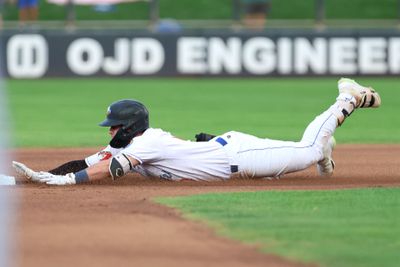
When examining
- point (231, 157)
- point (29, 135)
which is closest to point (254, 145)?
point (231, 157)

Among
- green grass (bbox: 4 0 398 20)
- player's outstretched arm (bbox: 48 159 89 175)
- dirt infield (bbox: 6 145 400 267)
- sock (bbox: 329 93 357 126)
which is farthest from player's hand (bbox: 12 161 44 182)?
green grass (bbox: 4 0 398 20)

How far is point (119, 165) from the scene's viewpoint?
9695 mm

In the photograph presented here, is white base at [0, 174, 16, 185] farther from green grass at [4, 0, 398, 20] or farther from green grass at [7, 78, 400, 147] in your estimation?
green grass at [4, 0, 398, 20]

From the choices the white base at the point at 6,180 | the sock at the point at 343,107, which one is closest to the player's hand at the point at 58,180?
the white base at the point at 6,180

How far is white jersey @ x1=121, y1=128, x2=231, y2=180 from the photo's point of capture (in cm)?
983

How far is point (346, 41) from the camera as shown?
88.7ft

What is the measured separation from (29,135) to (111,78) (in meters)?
10.6

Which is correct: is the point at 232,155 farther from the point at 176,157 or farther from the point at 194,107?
the point at 194,107

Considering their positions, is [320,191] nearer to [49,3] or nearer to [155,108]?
[155,108]

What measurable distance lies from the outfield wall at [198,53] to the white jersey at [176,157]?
16582 mm

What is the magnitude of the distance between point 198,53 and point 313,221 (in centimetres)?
1931

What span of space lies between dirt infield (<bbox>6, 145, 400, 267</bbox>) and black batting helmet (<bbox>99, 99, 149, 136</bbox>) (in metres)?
0.53

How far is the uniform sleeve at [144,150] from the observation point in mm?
9758

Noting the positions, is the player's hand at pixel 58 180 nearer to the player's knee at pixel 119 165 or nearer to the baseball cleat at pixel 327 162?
the player's knee at pixel 119 165
